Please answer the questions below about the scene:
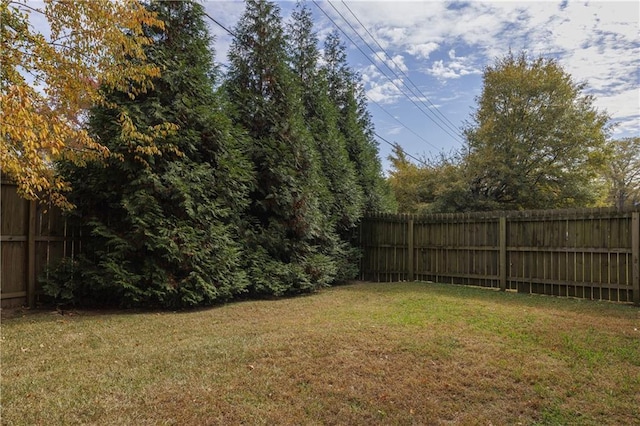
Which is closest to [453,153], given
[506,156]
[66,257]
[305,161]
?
[506,156]

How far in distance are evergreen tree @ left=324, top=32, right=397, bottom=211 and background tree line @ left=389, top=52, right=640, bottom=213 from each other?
5.58 metres

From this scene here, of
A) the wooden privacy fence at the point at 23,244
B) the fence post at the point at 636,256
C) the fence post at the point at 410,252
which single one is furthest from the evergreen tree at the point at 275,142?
the fence post at the point at 636,256

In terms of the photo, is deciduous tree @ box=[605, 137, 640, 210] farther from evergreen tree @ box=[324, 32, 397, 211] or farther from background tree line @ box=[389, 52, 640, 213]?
evergreen tree @ box=[324, 32, 397, 211]

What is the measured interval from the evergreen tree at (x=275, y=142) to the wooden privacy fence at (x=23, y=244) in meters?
3.35

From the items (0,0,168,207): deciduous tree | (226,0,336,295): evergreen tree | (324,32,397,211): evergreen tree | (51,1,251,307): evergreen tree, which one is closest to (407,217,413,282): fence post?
(324,32,397,211): evergreen tree

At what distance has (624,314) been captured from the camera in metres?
5.71

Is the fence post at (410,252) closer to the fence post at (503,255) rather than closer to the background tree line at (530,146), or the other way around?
the fence post at (503,255)

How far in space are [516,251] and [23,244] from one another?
9.00m

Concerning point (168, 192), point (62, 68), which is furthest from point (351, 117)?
point (62, 68)

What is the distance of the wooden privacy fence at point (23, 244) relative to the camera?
17.7 feet

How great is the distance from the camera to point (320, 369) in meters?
3.31

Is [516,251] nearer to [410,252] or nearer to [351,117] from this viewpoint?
[410,252]

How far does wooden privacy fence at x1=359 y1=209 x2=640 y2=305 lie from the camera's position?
273 inches

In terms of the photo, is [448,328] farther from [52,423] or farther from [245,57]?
[245,57]
